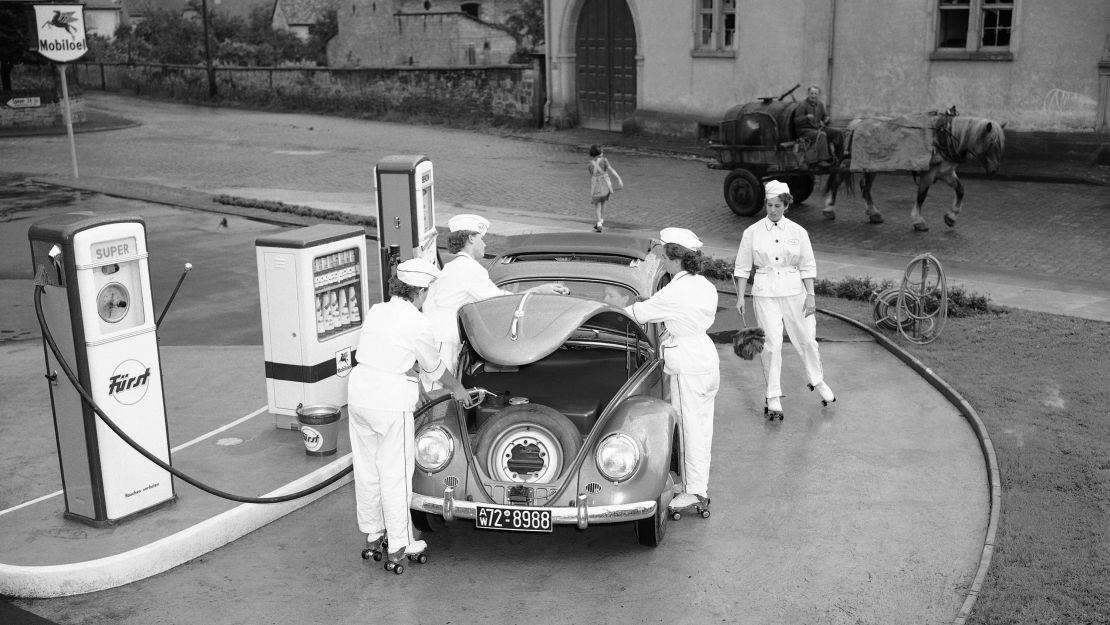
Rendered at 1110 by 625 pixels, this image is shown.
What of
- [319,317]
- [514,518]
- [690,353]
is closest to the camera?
[514,518]

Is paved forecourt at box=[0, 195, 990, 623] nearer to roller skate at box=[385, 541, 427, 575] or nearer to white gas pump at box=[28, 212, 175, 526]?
roller skate at box=[385, 541, 427, 575]

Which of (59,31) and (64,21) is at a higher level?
(64,21)

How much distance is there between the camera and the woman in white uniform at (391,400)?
687 centimetres

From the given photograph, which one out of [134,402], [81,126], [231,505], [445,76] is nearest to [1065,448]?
[231,505]

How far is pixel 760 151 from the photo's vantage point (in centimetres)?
1833

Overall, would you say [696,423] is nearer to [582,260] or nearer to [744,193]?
[582,260]

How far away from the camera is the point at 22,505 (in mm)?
7922

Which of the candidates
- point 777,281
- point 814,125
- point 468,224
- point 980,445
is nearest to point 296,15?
point 814,125

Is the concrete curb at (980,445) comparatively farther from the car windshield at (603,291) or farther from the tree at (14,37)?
the tree at (14,37)

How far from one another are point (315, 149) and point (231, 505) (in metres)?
23.5

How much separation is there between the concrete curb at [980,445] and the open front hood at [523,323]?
9.27 feet

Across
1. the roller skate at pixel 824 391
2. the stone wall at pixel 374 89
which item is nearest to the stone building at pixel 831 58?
the stone wall at pixel 374 89

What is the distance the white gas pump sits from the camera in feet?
23.9

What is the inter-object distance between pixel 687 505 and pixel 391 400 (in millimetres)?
2345
